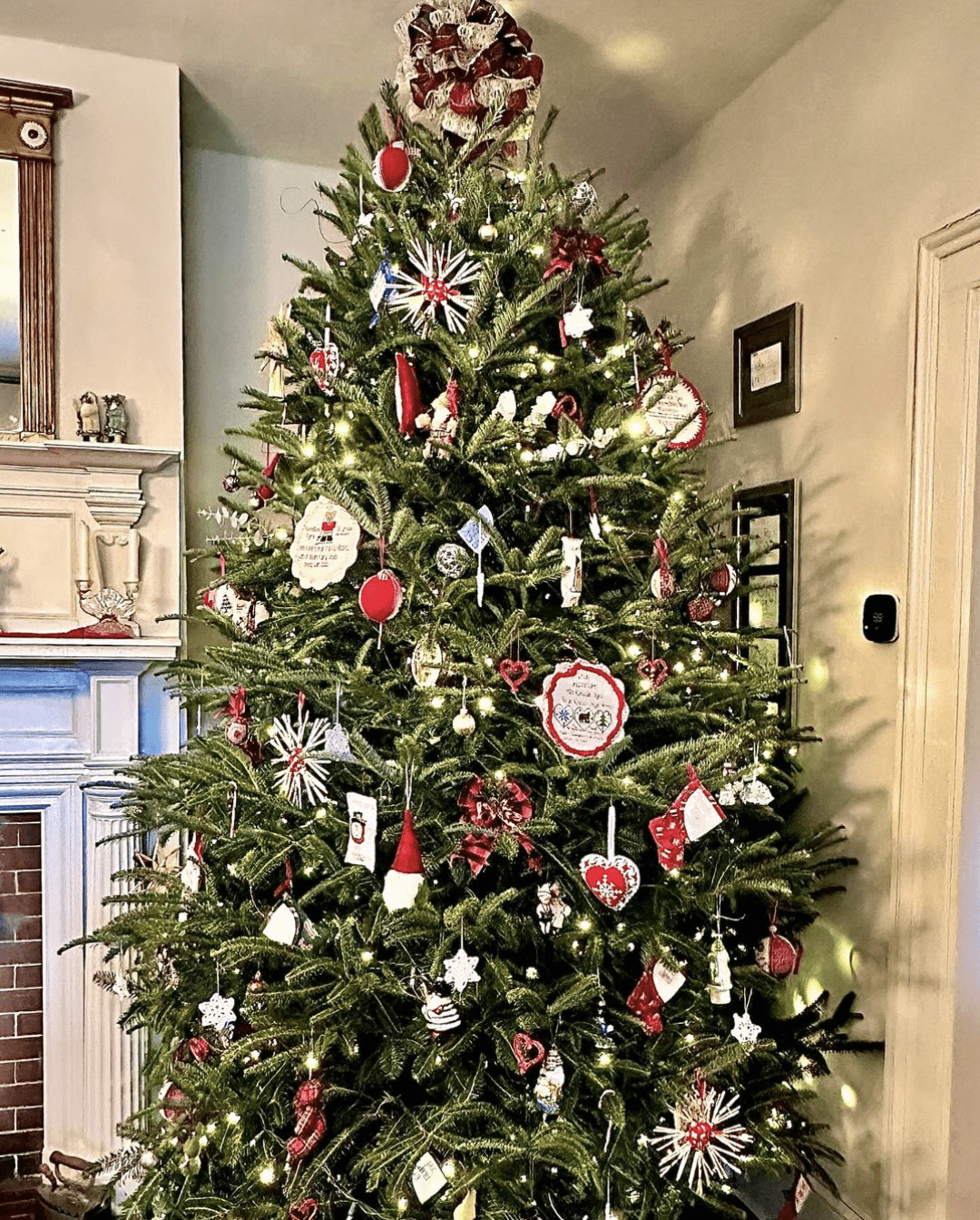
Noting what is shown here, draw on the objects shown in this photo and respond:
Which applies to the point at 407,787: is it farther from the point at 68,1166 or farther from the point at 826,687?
the point at 68,1166

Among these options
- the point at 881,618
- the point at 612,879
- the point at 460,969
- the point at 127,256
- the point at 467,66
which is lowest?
the point at 460,969

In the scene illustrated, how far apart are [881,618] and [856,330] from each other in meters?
0.62

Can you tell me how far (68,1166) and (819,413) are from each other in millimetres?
2409

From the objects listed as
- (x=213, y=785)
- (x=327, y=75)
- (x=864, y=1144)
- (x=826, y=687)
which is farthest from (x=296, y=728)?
(x=327, y=75)

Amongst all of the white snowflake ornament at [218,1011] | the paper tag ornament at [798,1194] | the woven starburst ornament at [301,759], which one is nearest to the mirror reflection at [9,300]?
the woven starburst ornament at [301,759]

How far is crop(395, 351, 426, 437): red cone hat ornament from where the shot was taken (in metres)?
1.38

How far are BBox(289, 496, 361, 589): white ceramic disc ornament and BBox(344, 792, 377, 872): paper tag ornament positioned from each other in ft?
1.12

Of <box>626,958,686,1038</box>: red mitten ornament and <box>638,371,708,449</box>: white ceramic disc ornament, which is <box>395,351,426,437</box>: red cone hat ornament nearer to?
<box>638,371,708,449</box>: white ceramic disc ornament

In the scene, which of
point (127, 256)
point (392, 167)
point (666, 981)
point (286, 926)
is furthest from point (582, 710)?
point (127, 256)

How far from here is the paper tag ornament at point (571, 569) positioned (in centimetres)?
133

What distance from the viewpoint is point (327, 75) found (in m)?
2.11

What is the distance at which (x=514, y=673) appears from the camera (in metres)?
1.31

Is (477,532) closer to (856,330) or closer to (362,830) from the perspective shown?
(362,830)

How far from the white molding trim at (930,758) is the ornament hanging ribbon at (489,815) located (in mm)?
826
